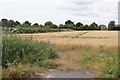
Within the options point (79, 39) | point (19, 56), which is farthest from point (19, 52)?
point (79, 39)

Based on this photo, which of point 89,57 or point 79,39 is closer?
point 89,57

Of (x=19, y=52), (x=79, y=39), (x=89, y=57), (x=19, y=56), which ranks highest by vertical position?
(x=19, y=52)

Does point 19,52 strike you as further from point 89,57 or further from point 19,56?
point 89,57

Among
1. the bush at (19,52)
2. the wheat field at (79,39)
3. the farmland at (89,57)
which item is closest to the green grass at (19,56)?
the bush at (19,52)

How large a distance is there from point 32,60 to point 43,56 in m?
1.14

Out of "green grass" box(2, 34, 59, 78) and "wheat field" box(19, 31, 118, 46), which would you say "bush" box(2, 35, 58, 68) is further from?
"wheat field" box(19, 31, 118, 46)

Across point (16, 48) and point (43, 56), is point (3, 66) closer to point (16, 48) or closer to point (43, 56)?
point (16, 48)

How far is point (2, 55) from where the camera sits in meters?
9.62

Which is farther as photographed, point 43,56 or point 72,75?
point 43,56

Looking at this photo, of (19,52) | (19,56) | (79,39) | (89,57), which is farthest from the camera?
(79,39)

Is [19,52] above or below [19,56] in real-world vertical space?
above

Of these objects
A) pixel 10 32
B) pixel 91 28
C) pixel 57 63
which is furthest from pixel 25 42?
pixel 91 28

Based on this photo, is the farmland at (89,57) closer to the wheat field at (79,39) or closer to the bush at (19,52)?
the bush at (19,52)

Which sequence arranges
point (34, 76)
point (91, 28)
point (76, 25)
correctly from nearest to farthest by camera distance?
point (34, 76) < point (91, 28) < point (76, 25)
